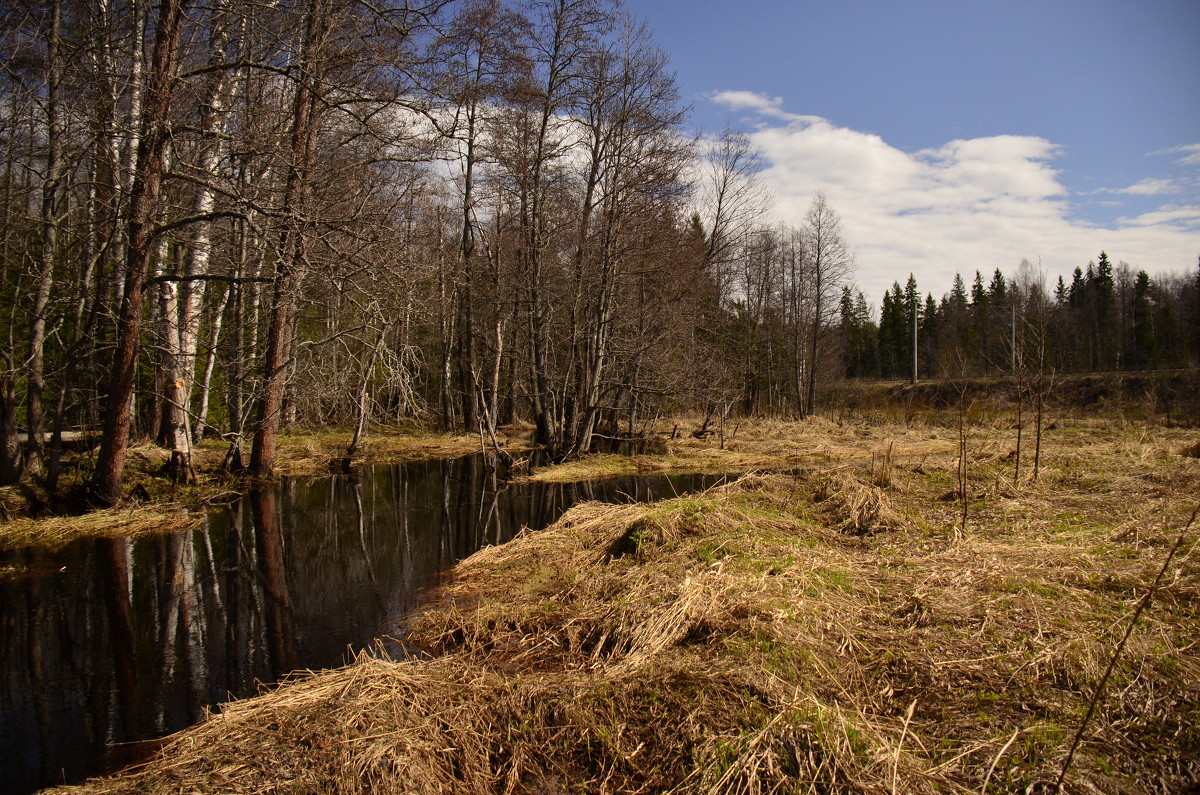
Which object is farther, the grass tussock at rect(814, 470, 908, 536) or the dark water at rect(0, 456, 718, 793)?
the grass tussock at rect(814, 470, 908, 536)

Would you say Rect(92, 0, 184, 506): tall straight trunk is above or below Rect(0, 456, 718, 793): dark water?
above

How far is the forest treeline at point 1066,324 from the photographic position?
41125 mm

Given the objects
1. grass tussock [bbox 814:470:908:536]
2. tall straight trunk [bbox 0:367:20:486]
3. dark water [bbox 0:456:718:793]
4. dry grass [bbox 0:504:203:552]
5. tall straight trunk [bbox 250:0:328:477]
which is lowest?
dark water [bbox 0:456:718:793]

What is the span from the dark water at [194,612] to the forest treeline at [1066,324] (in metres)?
30.5

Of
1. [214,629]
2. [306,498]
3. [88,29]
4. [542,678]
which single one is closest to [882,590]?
[542,678]

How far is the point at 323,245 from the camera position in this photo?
9164 mm

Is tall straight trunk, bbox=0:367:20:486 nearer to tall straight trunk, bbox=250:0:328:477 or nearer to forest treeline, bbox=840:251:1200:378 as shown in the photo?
tall straight trunk, bbox=250:0:328:477

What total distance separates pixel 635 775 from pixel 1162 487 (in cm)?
820

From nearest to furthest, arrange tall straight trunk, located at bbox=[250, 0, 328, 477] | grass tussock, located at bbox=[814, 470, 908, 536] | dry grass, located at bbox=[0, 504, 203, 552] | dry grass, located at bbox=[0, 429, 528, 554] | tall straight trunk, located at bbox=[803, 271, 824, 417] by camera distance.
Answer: grass tussock, located at bbox=[814, 470, 908, 536]
dry grass, located at bbox=[0, 504, 203, 552]
dry grass, located at bbox=[0, 429, 528, 554]
tall straight trunk, located at bbox=[250, 0, 328, 477]
tall straight trunk, located at bbox=[803, 271, 824, 417]

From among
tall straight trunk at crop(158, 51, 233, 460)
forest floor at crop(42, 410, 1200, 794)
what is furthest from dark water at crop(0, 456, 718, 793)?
tall straight trunk at crop(158, 51, 233, 460)

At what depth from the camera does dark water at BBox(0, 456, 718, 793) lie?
4027mm

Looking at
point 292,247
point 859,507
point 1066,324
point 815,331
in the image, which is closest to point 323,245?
point 292,247

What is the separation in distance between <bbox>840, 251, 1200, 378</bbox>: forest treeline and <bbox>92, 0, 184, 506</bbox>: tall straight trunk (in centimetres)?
3140

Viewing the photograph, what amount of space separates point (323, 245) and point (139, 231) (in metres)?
2.22
